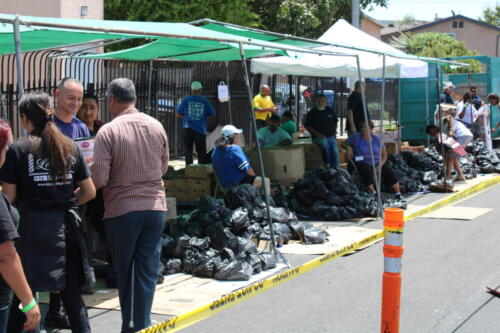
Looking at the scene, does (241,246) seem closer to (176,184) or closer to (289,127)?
(176,184)

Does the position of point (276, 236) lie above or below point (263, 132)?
below

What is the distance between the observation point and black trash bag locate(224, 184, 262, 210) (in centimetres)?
929

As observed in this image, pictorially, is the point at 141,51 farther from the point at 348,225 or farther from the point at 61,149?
the point at 61,149

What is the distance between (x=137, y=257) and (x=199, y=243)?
2.71 meters

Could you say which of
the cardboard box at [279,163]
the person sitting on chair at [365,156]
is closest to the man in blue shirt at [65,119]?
the person sitting on chair at [365,156]

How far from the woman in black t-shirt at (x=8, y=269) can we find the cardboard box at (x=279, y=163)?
31.6ft

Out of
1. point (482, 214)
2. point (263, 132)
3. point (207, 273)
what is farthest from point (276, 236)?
point (263, 132)

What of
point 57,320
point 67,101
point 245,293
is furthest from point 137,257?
point 245,293

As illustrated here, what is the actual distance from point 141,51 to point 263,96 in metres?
6.65

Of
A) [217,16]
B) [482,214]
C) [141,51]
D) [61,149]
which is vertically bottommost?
[482,214]

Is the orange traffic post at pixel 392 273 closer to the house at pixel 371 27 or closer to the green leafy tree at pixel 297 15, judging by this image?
the green leafy tree at pixel 297 15

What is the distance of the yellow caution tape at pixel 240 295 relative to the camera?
577 cm

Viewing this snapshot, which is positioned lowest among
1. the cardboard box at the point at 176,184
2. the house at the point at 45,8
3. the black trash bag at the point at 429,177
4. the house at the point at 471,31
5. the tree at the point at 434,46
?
the black trash bag at the point at 429,177

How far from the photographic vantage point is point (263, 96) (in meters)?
17.7
